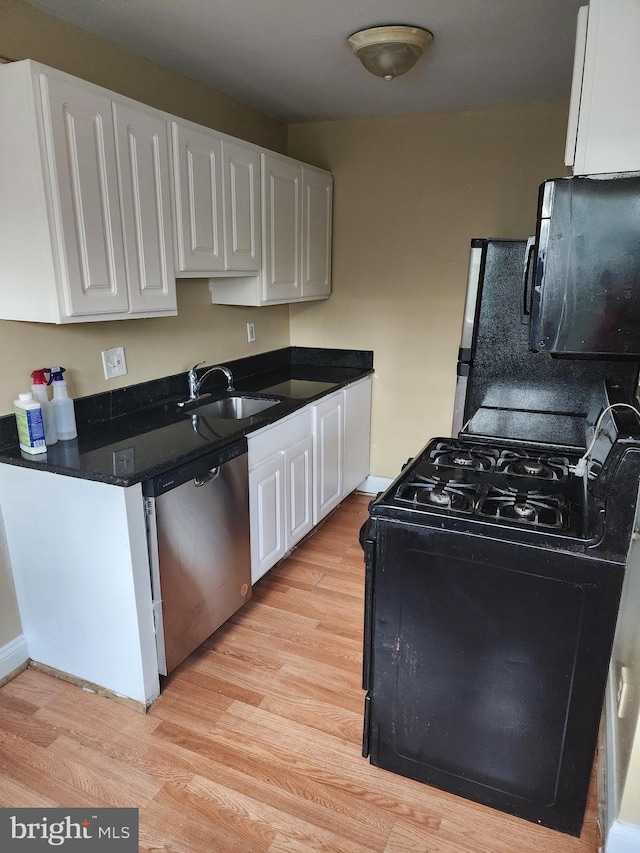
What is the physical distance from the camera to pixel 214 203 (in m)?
2.43

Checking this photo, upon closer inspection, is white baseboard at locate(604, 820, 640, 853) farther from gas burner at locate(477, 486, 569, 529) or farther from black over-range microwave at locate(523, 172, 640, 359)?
black over-range microwave at locate(523, 172, 640, 359)

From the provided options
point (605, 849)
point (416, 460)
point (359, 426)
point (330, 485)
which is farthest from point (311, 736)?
point (359, 426)

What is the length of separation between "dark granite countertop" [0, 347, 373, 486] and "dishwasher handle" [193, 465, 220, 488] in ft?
0.29

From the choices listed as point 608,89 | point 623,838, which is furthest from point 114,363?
point 623,838

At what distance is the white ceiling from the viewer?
6.21 feet

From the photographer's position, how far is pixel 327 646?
7.64 feet

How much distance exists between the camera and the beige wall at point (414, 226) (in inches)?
121

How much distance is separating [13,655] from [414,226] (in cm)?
298

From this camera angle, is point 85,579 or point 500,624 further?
point 85,579

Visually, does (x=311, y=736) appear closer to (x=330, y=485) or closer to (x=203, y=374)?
(x=330, y=485)

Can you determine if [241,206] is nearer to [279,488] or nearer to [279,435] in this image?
[279,435]

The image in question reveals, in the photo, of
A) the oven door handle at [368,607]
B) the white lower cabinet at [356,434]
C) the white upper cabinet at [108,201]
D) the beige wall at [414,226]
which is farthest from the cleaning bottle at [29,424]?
the beige wall at [414,226]

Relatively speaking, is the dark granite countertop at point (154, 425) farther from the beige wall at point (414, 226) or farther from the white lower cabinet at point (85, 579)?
the beige wall at point (414, 226)

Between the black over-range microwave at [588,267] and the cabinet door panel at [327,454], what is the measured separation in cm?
162
